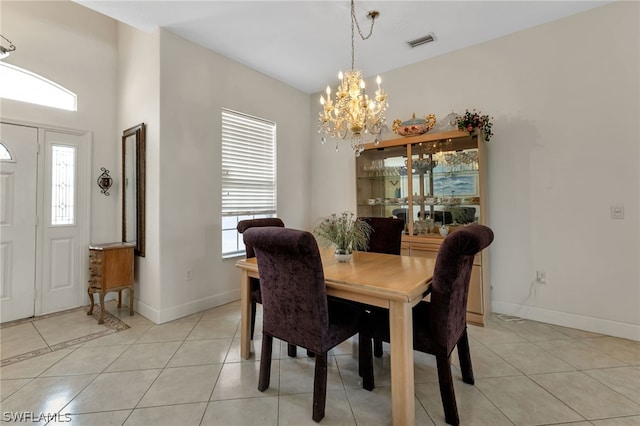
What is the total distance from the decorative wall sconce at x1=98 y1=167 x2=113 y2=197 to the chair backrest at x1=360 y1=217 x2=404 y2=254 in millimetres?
3279

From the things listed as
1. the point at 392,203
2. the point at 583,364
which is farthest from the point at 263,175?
the point at 583,364

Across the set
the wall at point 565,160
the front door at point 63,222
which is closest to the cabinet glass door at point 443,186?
the wall at point 565,160

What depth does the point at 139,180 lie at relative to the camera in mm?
3199

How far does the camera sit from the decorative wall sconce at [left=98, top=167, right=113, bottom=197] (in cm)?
361

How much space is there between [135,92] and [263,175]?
177cm

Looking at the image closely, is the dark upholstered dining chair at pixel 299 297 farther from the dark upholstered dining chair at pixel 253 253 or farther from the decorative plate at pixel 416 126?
the decorative plate at pixel 416 126

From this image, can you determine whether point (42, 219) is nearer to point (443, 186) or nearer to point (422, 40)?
point (443, 186)

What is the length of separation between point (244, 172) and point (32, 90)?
7.86ft

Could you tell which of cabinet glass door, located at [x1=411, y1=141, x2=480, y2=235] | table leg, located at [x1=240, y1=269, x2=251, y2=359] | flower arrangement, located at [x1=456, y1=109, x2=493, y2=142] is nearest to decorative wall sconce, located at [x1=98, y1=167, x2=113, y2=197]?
table leg, located at [x1=240, y1=269, x2=251, y2=359]

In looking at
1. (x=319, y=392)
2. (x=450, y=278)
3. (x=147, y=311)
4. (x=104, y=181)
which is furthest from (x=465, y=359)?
(x=104, y=181)

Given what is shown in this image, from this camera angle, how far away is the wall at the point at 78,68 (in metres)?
3.09

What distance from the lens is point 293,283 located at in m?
1.68

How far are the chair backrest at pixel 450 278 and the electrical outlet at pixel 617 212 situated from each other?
195 centimetres

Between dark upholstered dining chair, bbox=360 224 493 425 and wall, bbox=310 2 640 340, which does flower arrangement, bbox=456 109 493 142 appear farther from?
dark upholstered dining chair, bbox=360 224 493 425
